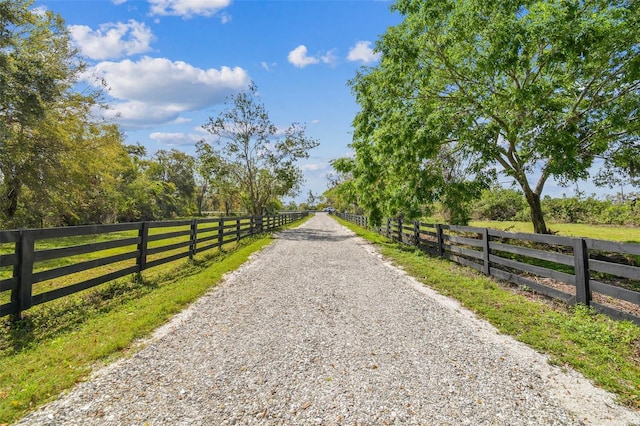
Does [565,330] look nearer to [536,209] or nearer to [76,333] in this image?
[76,333]

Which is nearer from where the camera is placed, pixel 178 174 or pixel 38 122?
pixel 38 122

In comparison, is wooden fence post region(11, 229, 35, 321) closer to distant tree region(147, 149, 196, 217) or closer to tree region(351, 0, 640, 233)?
tree region(351, 0, 640, 233)

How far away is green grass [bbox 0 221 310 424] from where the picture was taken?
294cm

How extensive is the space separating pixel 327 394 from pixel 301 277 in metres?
4.87

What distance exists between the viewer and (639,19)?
7062 millimetres

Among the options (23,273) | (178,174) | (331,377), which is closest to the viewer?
(331,377)

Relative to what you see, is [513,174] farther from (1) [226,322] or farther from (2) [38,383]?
(2) [38,383]

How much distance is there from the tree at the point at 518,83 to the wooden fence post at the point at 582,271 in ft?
11.5

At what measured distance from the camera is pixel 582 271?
5078 millimetres

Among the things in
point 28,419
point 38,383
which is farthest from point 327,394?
point 38,383

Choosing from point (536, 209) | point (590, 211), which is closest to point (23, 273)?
point (536, 209)

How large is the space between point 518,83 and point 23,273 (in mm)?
11640

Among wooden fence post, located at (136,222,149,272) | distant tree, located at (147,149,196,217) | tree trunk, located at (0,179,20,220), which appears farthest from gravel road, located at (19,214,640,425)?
distant tree, located at (147,149,196,217)

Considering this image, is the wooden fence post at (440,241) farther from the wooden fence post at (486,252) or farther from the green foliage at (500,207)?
the green foliage at (500,207)
